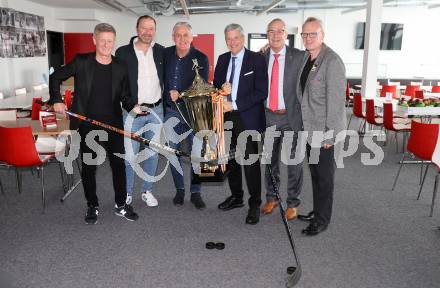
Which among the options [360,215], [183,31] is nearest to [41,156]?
[183,31]

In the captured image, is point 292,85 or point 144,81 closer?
point 292,85

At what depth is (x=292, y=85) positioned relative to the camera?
3.23 meters

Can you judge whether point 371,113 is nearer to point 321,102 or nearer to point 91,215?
point 321,102

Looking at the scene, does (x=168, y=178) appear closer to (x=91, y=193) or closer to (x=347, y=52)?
(x=91, y=193)

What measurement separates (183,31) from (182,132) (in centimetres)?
91

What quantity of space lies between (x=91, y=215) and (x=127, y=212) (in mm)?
310

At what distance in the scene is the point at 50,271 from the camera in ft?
9.00

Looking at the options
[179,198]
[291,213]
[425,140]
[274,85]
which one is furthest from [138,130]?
[425,140]

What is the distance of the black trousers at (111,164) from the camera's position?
129 inches

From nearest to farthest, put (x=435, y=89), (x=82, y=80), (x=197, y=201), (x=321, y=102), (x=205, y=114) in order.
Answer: (x=205, y=114), (x=321, y=102), (x=82, y=80), (x=197, y=201), (x=435, y=89)

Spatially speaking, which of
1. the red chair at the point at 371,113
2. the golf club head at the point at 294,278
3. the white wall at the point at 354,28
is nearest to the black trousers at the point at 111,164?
the golf club head at the point at 294,278

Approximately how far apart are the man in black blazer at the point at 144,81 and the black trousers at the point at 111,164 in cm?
21

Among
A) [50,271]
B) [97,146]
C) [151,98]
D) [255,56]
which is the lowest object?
[50,271]

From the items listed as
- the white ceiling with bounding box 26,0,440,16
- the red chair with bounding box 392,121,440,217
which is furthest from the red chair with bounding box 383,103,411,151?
the white ceiling with bounding box 26,0,440,16
